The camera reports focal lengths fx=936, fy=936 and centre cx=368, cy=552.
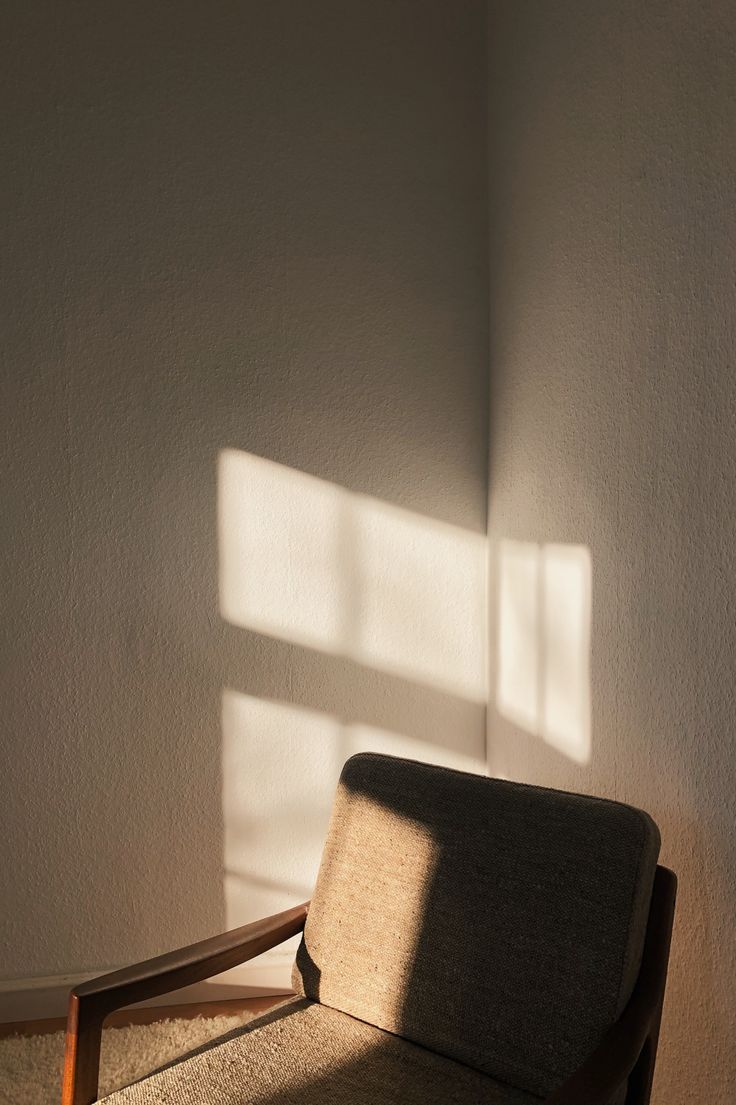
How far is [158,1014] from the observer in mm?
2371

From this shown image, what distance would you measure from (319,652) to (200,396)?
73 cm

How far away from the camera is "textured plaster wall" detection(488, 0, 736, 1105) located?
5.09 feet

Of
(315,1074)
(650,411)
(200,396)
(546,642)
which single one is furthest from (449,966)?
(200,396)

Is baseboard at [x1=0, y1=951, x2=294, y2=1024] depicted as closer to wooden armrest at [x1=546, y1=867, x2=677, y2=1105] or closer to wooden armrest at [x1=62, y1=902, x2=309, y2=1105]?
wooden armrest at [x1=62, y1=902, x2=309, y2=1105]

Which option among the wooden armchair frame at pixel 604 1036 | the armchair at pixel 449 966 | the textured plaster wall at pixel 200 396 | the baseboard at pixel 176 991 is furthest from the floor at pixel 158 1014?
the wooden armchair frame at pixel 604 1036

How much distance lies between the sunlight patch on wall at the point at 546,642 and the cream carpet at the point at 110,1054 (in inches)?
39.1

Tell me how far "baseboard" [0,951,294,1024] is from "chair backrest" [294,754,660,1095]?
2.56 feet

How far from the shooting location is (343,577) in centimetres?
248

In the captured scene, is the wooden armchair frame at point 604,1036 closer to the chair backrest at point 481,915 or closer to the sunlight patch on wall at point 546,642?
the chair backrest at point 481,915

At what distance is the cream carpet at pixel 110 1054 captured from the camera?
205 cm

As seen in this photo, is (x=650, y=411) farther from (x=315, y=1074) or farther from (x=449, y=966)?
(x=315, y=1074)

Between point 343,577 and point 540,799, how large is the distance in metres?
0.99

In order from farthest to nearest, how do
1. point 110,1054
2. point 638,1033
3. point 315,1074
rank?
point 110,1054 < point 315,1074 < point 638,1033

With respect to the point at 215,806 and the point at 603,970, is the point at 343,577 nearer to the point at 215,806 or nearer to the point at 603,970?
the point at 215,806
